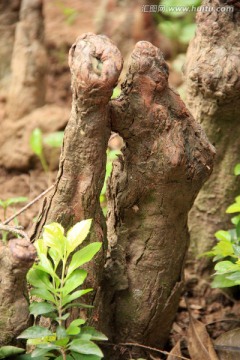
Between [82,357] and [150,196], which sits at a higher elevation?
[150,196]

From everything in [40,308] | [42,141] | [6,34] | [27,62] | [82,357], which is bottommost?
[82,357]

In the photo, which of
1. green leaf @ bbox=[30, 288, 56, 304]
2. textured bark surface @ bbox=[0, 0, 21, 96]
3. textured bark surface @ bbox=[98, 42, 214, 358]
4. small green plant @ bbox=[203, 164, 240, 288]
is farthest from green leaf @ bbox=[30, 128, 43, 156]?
green leaf @ bbox=[30, 288, 56, 304]

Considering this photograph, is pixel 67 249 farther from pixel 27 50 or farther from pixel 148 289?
pixel 27 50

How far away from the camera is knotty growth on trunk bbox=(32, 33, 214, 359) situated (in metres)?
1.75

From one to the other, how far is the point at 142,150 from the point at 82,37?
359 millimetres

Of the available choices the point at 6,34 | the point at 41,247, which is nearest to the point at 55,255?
the point at 41,247

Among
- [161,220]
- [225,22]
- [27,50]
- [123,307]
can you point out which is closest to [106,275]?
[123,307]

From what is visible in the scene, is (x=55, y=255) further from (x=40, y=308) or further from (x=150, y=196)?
(x=150, y=196)

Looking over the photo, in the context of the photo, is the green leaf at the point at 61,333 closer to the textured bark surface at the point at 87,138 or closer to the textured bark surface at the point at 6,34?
the textured bark surface at the point at 87,138

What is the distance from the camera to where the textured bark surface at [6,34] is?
10.6 ft

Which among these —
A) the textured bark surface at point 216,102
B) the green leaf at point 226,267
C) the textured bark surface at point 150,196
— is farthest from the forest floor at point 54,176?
the green leaf at point 226,267

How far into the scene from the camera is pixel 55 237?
174cm

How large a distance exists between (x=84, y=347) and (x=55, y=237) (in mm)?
285

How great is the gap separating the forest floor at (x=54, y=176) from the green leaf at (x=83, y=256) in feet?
2.36
